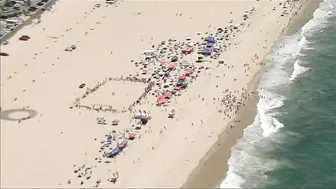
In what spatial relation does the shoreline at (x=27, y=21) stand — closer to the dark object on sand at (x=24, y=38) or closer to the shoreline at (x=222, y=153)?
the dark object on sand at (x=24, y=38)

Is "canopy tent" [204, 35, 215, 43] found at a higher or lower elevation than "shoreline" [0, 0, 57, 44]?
higher

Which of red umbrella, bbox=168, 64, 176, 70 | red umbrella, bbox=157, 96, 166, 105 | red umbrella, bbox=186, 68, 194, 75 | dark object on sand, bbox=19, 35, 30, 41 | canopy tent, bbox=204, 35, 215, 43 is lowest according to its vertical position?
dark object on sand, bbox=19, 35, 30, 41

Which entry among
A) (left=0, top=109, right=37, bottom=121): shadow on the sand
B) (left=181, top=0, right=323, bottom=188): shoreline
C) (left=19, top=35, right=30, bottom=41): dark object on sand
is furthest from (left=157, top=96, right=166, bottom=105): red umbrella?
(left=19, top=35, right=30, bottom=41): dark object on sand

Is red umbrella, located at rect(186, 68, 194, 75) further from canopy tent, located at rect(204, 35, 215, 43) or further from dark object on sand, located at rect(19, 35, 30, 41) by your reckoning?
dark object on sand, located at rect(19, 35, 30, 41)

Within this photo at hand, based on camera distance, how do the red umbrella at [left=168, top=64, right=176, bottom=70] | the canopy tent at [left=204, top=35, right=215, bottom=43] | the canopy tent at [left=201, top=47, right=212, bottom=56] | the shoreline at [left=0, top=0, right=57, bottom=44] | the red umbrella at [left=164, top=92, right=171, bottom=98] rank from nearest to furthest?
1. the red umbrella at [left=164, top=92, right=171, bottom=98]
2. the red umbrella at [left=168, top=64, right=176, bottom=70]
3. the shoreline at [left=0, top=0, right=57, bottom=44]
4. the canopy tent at [left=201, top=47, right=212, bottom=56]
5. the canopy tent at [left=204, top=35, right=215, bottom=43]

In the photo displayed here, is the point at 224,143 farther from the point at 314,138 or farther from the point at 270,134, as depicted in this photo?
the point at 314,138

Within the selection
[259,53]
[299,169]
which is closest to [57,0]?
[259,53]

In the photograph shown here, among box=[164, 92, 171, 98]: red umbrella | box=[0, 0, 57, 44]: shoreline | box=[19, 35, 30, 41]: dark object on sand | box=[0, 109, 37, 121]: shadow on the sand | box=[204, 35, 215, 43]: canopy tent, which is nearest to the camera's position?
box=[0, 109, 37, 121]: shadow on the sand

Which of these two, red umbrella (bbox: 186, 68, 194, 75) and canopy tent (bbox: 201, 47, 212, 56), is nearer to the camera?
red umbrella (bbox: 186, 68, 194, 75)
